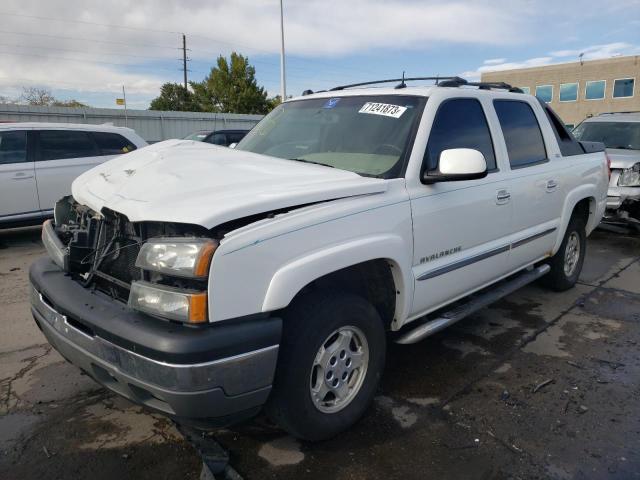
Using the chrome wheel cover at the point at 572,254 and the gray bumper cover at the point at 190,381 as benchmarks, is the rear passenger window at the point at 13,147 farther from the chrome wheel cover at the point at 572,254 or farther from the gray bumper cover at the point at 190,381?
the chrome wheel cover at the point at 572,254

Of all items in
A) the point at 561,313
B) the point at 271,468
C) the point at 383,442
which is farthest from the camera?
the point at 561,313

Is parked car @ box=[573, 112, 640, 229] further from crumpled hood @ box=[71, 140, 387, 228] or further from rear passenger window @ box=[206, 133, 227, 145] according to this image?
rear passenger window @ box=[206, 133, 227, 145]

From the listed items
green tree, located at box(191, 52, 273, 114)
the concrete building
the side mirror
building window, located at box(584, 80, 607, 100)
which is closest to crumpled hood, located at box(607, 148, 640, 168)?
the side mirror

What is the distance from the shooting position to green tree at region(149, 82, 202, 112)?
49219mm

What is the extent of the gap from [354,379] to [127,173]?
175cm

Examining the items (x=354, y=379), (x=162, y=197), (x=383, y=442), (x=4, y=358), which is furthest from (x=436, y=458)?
(x=4, y=358)

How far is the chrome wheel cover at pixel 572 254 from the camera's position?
17.0ft

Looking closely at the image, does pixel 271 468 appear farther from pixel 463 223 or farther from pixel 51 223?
pixel 51 223

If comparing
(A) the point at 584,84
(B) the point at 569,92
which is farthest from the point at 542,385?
(B) the point at 569,92

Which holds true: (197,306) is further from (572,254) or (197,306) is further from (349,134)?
(572,254)

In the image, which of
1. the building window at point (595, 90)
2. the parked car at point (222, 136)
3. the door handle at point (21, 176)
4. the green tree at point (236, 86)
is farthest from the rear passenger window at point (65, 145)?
the building window at point (595, 90)

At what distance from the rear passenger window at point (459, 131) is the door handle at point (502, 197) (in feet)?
0.63

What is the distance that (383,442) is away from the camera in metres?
2.77

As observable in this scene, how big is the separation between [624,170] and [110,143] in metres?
8.00
